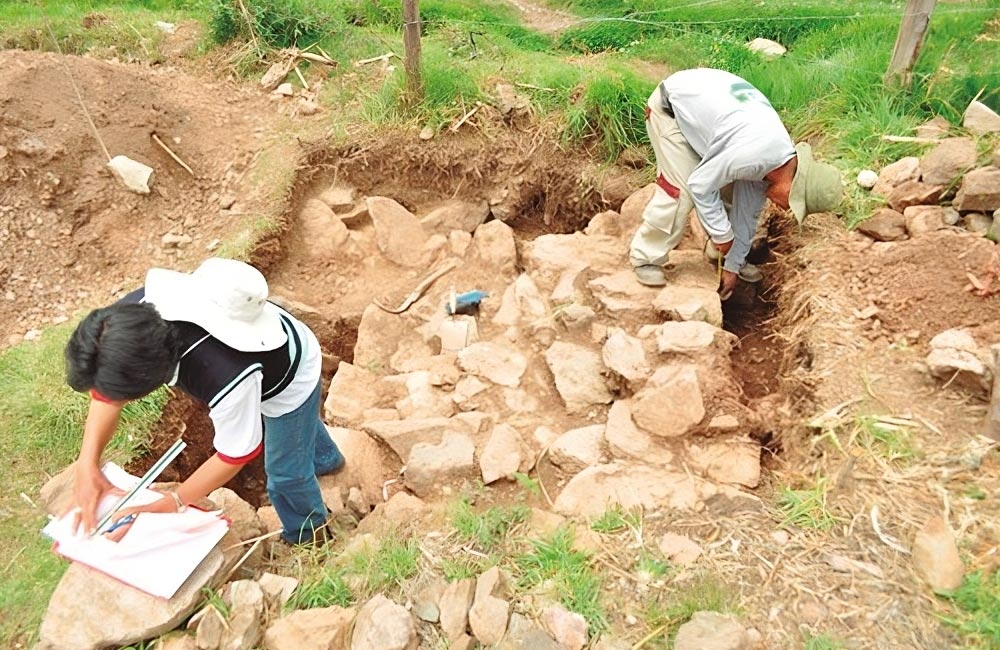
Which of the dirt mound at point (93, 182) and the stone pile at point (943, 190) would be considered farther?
the dirt mound at point (93, 182)

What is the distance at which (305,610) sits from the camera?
2107 millimetres

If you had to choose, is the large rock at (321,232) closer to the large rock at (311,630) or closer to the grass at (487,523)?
the grass at (487,523)

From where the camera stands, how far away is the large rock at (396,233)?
433 centimetres

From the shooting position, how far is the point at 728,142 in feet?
9.71

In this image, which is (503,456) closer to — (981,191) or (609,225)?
(609,225)

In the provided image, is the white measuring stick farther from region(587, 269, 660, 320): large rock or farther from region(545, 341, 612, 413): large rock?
region(587, 269, 660, 320): large rock

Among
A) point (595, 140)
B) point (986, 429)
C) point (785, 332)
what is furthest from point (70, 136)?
point (986, 429)

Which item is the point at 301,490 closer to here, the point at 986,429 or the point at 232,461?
the point at 232,461

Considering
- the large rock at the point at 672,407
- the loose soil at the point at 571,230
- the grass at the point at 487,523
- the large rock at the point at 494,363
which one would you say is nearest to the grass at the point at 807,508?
the loose soil at the point at 571,230

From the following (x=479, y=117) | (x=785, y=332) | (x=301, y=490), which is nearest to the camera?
(x=301, y=490)

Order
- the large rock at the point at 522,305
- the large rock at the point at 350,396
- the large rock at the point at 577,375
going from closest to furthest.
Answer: the large rock at the point at 577,375 → the large rock at the point at 350,396 → the large rock at the point at 522,305

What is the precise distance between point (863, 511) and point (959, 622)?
427 mm

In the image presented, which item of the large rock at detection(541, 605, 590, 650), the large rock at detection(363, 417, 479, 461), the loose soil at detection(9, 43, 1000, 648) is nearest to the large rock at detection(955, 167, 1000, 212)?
the loose soil at detection(9, 43, 1000, 648)

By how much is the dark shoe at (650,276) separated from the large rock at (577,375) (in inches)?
19.5
